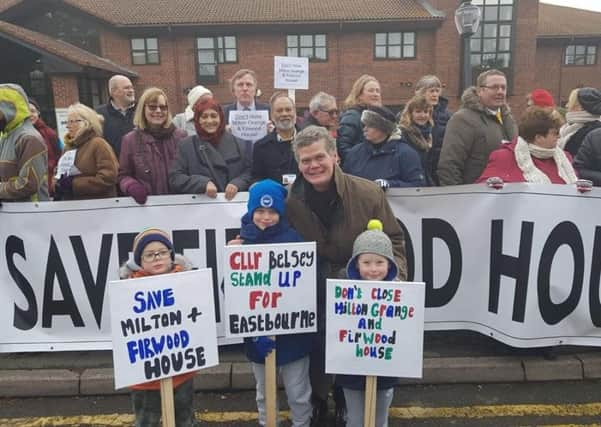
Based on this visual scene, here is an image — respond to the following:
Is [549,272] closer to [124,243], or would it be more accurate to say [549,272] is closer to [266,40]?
[124,243]

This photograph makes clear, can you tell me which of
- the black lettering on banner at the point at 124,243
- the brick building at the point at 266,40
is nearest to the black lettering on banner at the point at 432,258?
the black lettering on banner at the point at 124,243

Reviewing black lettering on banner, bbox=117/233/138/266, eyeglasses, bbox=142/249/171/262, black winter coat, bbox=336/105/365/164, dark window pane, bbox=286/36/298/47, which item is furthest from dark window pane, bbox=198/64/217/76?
eyeglasses, bbox=142/249/171/262

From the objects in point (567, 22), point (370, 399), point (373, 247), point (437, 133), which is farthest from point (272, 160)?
point (567, 22)

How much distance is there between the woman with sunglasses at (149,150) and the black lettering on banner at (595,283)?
123 inches

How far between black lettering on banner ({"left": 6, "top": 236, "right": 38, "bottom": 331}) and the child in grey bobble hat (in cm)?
238

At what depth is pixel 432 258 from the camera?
376 cm

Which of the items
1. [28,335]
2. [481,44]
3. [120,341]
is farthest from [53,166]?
[481,44]

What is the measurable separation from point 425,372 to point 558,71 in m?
32.0

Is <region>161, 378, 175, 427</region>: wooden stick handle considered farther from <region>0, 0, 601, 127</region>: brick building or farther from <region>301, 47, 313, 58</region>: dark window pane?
<region>301, 47, 313, 58</region>: dark window pane

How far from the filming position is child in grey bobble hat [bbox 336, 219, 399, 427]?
2.57 metres

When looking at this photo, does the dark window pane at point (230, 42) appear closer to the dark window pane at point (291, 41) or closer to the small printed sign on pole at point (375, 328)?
the dark window pane at point (291, 41)

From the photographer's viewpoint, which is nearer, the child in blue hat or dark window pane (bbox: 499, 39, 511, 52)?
the child in blue hat

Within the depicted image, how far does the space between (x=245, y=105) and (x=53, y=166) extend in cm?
199

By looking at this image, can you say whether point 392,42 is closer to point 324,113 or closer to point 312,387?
point 324,113
